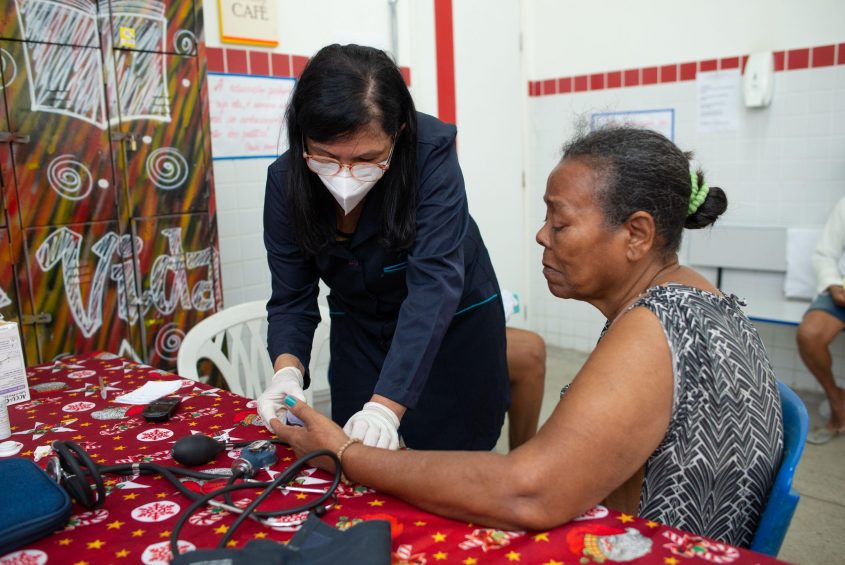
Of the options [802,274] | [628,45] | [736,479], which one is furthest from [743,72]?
[736,479]

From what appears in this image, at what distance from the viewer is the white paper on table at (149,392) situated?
4.74ft

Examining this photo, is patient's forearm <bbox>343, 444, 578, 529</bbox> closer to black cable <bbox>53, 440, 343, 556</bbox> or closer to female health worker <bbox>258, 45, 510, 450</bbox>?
black cable <bbox>53, 440, 343, 556</bbox>

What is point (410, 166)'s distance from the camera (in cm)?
138

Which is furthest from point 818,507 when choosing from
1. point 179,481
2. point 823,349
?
point 179,481

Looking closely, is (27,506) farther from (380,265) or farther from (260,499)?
(380,265)

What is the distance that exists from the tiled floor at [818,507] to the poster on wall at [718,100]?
4.87 ft

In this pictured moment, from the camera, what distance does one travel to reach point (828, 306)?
2994mm

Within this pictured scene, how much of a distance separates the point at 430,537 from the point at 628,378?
327 millimetres

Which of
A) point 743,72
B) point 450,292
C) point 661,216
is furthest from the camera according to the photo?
point 743,72

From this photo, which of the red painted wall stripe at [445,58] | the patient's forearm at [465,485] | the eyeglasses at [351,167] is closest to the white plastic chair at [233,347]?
the eyeglasses at [351,167]

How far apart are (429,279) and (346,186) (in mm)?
245

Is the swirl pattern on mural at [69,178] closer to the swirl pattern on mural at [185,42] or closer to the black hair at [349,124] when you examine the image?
the swirl pattern on mural at [185,42]

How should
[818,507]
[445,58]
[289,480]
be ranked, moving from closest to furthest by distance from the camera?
[289,480], [818,507], [445,58]

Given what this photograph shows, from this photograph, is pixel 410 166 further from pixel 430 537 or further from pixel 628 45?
pixel 628 45
